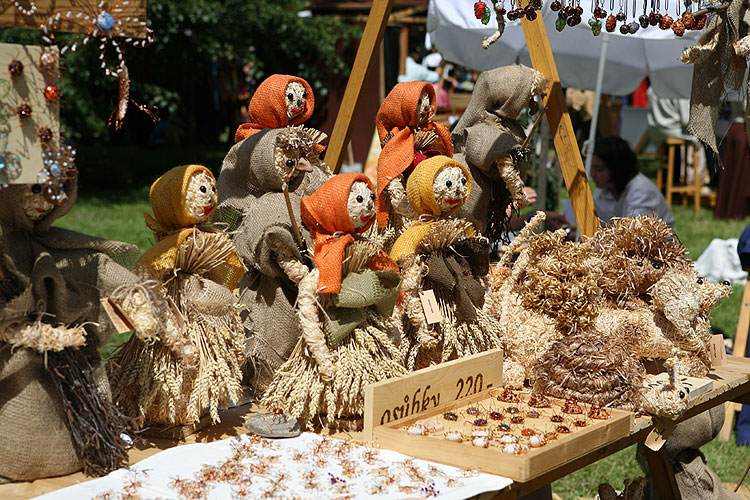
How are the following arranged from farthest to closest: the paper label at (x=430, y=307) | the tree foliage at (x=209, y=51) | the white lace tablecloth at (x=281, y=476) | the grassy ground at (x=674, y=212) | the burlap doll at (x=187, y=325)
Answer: the tree foliage at (x=209, y=51)
the grassy ground at (x=674, y=212)
the paper label at (x=430, y=307)
the burlap doll at (x=187, y=325)
the white lace tablecloth at (x=281, y=476)

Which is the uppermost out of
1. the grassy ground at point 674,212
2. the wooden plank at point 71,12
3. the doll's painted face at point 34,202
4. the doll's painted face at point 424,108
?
the wooden plank at point 71,12

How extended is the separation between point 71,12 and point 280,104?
0.90 m

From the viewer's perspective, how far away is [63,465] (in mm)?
1700

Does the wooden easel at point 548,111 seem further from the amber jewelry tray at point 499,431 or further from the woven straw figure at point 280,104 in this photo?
the amber jewelry tray at point 499,431

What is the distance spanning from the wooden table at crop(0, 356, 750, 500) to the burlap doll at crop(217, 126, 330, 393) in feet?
0.65

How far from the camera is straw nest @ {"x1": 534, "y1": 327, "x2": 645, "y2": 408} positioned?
218cm

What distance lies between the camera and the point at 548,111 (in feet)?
9.30

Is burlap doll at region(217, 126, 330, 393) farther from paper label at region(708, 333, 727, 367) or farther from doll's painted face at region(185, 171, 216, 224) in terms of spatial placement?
paper label at region(708, 333, 727, 367)

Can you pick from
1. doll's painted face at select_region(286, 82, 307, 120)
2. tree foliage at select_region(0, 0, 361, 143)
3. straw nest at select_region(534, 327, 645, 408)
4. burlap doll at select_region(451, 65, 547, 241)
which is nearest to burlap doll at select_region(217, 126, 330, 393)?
doll's painted face at select_region(286, 82, 307, 120)

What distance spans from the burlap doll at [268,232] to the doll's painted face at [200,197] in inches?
5.8

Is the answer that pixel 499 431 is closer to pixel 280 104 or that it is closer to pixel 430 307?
pixel 430 307

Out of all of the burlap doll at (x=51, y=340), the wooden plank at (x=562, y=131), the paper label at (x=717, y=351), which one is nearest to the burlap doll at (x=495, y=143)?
the wooden plank at (x=562, y=131)

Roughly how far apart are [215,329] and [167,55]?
25.8ft

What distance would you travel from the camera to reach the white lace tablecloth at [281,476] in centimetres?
166
